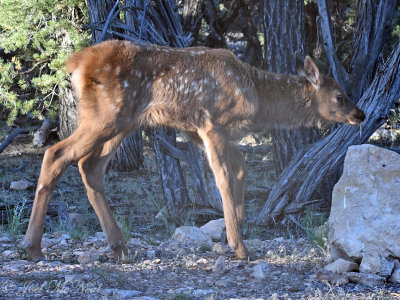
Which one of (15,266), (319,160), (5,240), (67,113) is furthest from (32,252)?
(67,113)

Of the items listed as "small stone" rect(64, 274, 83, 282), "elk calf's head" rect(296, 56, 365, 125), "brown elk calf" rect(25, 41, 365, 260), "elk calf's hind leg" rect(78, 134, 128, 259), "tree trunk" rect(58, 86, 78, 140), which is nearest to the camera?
"small stone" rect(64, 274, 83, 282)

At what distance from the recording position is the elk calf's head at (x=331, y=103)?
770cm

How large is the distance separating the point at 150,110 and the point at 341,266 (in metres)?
2.42

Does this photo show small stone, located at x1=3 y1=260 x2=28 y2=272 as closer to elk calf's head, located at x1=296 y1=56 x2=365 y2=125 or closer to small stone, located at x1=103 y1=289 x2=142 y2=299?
small stone, located at x1=103 y1=289 x2=142 y2=299

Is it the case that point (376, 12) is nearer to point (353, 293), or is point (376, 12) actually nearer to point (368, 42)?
point (368, 42)

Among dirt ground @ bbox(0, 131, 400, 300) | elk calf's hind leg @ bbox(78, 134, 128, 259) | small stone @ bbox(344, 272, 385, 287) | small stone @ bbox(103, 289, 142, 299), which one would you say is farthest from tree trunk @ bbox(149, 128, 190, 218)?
small stone @ bbox(103, 289, 142, 299)

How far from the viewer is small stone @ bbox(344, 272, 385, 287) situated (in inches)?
213

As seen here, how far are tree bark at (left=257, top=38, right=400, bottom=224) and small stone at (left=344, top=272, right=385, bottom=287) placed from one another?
11.2 feet

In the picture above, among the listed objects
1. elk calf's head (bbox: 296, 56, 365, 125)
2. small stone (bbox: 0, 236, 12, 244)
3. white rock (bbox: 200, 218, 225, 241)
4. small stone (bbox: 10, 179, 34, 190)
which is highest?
elk calf's head (bbox: 296, 56, 365, 125)

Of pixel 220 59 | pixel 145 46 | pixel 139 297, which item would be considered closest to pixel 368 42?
pixel 220 59

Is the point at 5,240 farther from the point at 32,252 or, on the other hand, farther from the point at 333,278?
the point at 333,278

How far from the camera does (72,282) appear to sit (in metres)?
4.93

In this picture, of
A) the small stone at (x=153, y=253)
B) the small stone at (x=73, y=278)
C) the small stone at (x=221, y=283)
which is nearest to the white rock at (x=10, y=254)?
the small stone at (x=73, y=278)

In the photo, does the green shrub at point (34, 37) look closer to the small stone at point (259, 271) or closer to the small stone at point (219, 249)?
the small stone at point (219, 249)
